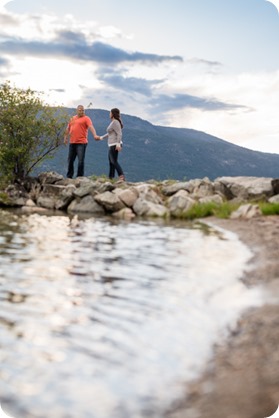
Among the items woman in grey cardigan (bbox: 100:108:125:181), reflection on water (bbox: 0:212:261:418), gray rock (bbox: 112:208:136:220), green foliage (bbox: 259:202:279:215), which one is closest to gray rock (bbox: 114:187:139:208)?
gray rock (bbox: 112:208:136:220)

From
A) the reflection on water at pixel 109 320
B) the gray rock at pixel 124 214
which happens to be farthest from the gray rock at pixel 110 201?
the reflection on water at pixel 109 320

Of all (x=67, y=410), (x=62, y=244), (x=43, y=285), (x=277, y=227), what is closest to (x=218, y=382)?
(x=67, y=410)

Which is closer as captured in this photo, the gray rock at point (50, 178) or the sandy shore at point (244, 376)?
the sandy shore at point (244, 376)

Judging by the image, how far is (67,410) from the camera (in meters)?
3.04

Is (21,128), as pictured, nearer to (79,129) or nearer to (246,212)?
(79,129)

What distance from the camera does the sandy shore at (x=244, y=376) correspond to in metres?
3.01

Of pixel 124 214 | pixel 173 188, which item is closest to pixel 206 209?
pixel 124 214

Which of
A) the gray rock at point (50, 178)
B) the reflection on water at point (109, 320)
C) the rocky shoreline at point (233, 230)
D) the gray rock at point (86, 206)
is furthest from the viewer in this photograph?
the gray rock at point (50, 178)

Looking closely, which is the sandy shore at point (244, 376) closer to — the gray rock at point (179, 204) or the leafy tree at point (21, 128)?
the gray rock at point (179, 204)

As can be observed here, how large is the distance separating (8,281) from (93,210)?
36.3ft

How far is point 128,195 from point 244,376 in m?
13.7

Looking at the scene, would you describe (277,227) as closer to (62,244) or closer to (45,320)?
(62,244)

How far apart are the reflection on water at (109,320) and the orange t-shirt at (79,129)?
10623 mm

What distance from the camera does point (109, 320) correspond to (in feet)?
15.7
